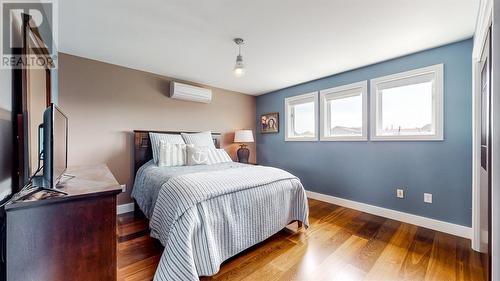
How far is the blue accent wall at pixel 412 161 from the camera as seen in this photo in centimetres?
214

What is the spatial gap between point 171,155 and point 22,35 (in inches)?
71.5

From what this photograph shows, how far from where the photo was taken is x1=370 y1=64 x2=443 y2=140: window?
2.31m

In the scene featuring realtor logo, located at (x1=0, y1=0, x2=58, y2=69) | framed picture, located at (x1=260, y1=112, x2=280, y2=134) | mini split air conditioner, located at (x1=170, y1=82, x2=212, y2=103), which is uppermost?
mini split air conditioner, located at (x1=170, y1=82, x2=212, y2=103)

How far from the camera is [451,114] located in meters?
2.20

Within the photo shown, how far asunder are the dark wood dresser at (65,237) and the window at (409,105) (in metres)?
3.08

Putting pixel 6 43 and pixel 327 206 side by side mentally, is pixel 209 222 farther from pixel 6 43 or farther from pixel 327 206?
pixel 327 206

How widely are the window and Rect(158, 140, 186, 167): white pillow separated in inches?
106

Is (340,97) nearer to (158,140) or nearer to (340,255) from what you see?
(340,255)

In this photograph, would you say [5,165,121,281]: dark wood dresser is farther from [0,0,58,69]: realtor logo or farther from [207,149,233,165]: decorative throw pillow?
[207,149,233,165]: decorative throw pillow

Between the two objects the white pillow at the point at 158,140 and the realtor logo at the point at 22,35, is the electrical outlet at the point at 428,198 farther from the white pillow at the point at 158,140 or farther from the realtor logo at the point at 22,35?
the realtor logo at the point at 22,35

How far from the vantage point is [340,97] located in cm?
321

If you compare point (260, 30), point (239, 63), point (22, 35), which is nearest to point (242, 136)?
point (239, 63)

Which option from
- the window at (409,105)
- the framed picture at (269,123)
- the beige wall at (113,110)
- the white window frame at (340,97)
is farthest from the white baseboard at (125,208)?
the window at (409,105)

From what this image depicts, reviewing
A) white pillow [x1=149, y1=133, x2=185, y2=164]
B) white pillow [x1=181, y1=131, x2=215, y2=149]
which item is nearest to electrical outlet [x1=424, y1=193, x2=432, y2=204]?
white pillow [x1=181, y1=131, x2=215, y2=149]
